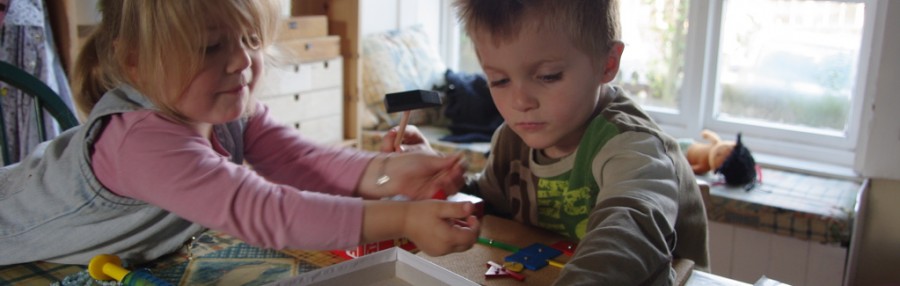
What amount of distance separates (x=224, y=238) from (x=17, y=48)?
128cm

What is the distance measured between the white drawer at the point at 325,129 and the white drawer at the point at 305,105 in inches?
0.8

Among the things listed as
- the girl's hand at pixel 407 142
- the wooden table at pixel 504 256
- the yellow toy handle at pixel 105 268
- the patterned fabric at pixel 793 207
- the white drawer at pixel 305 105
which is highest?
the girl's hand at pixel 407 142

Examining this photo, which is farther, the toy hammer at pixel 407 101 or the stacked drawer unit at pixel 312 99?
the stacked drawer unit at pixel 312 99

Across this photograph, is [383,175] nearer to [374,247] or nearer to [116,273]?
[374,247]

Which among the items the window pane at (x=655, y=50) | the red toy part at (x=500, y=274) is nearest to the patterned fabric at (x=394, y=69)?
the window pane at (x=655, y=50)

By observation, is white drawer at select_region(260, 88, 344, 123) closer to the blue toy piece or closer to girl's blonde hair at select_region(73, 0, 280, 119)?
girl's blonde hair at select_region(73, 0, 280, 119)

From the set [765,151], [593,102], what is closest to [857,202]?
[765,151]

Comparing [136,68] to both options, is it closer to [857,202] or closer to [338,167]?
[338,167]

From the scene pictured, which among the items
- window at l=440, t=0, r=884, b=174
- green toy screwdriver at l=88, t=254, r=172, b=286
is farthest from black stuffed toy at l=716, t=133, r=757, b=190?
green toy screwdriver at l=88, t=254, r=172, b=286

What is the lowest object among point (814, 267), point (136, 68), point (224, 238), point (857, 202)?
point (814, 267)

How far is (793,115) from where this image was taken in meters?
2.71

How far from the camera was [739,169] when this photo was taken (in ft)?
7.61

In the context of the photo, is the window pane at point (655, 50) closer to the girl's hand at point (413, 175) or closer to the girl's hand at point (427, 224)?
the girl's hand at point (413, 175)

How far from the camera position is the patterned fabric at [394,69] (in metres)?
3.15
